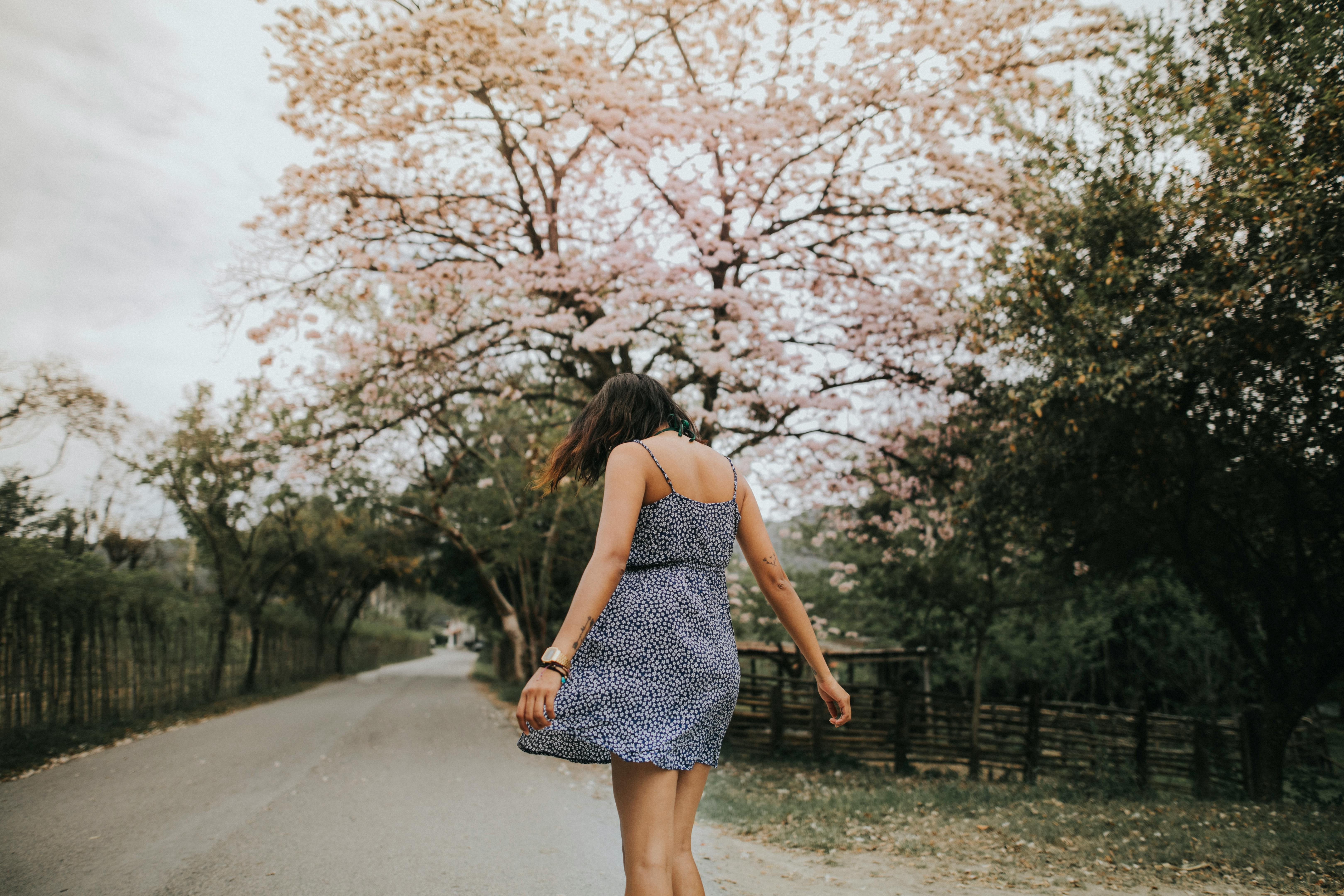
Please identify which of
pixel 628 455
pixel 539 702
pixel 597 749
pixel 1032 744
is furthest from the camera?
pixel 1032 744

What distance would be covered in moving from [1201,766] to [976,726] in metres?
2.75

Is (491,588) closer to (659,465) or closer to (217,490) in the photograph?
(217,490)

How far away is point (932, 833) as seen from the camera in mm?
6000

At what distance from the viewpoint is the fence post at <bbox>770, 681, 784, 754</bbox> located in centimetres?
1242

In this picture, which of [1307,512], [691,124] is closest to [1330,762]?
[1307,512]

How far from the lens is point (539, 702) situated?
1.87 metres

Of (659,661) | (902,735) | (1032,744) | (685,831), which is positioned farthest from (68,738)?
(1032,744)

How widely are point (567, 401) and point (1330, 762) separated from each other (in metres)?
10.0

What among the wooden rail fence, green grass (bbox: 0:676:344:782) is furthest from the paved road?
the wooden rail fence

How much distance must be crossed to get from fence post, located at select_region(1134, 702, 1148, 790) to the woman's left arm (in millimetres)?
10444

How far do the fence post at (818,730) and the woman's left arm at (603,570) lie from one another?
10965 mm

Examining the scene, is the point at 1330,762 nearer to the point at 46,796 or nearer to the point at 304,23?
the point at 46,796

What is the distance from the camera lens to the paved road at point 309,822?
3.94 metres

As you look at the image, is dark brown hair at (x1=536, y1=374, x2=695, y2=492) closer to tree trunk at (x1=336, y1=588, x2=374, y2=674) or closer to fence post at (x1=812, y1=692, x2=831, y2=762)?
fence post at (x1=812, y1=692, x2=831, y2=762)
